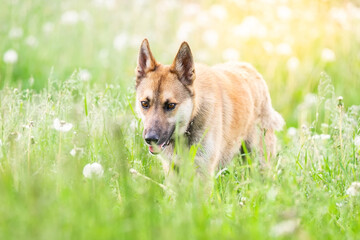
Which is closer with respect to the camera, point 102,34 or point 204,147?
point 204,147

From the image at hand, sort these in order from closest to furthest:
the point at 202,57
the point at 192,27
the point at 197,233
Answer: the point at 197,233, the point at 202,57, the point at 192,27

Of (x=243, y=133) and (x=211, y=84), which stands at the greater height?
(x=211, y=84)

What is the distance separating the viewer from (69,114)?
14.6 feet

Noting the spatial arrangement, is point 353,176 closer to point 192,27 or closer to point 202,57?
point 202,57

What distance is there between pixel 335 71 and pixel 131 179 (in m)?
6.22

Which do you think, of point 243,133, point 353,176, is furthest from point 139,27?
point 353,176

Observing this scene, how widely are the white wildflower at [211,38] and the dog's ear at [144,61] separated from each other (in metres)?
4.87

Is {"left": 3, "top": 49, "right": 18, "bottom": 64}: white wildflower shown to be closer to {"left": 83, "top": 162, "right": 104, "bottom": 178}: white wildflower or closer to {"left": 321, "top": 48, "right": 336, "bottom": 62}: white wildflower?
{"left": 83, "top": 162, "right": 104, "bottom": 178}: white wildflower

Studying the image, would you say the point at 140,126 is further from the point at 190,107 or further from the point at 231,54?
the point at 231,54

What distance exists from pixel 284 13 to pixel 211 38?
1.48 m

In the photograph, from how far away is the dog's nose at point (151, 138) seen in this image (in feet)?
13.0

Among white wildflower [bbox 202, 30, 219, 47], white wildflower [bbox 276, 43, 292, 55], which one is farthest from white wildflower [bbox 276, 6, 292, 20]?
white wildflower [bbox 202, 30, 219, 47]

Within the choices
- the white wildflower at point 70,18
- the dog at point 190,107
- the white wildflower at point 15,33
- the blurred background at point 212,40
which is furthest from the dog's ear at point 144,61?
the white wildflower at point 70,18

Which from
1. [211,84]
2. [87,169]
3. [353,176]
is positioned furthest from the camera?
[211,84]
